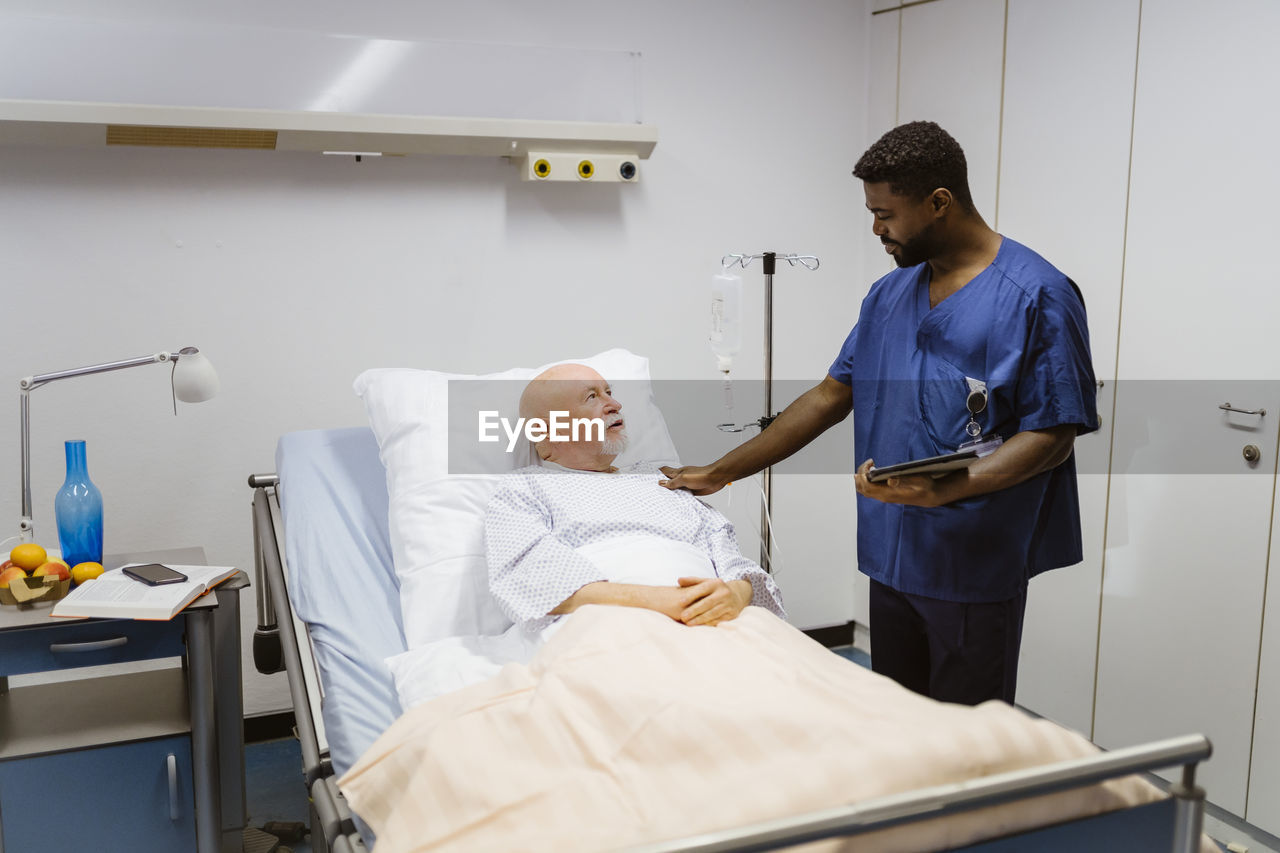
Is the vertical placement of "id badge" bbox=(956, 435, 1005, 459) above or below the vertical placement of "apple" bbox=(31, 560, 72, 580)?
above

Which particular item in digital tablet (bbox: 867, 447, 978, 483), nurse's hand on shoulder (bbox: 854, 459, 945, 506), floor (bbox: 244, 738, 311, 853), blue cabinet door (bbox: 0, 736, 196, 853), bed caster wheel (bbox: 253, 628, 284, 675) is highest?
digital tablet (bbox: 867, 447, 978, 483)

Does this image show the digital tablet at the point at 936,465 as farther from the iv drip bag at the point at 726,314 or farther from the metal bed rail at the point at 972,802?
the iv drip bag at the point at 726,314

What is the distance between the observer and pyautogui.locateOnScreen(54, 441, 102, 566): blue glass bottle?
224 cm

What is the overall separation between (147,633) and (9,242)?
1104 mm

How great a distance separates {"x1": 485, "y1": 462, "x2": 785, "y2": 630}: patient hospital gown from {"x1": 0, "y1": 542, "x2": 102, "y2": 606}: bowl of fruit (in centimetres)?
90

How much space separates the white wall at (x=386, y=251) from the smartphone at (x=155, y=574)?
1.92ft

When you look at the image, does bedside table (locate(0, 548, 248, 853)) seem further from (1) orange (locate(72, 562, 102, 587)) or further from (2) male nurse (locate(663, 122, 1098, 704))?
(2) male nurse (locate(663, 122, 1098, 704))

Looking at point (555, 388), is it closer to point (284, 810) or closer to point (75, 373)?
point (75, 373)

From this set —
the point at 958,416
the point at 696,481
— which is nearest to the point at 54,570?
the point at 696,481

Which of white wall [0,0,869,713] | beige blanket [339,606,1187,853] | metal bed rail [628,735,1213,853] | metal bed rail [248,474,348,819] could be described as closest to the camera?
metal bed rail [628,735,1213,853]

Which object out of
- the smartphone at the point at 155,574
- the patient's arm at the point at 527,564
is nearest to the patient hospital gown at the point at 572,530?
the patient's arm at the point at 527,564

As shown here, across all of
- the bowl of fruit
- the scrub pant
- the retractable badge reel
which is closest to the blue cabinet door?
the bowl of fruit

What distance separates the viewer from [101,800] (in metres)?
2.08

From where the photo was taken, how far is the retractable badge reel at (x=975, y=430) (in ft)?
6.37
